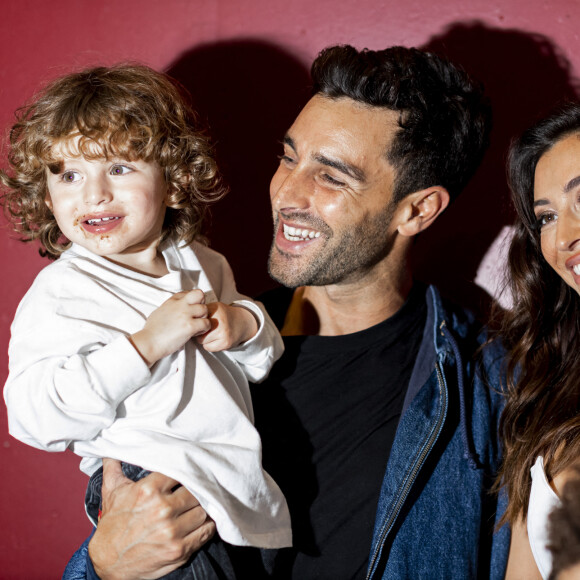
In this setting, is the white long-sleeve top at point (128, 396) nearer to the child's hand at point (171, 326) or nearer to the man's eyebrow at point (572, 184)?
the child's hand at point (171, 326)

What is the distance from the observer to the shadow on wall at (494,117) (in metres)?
2.45

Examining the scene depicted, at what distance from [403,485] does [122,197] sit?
3.67ft

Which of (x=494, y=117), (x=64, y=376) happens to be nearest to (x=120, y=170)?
(x=64, y=376)

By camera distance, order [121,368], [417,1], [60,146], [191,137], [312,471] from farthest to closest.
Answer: [417,1] < [312,471] < [191,137] < [60,146] < [121,368]

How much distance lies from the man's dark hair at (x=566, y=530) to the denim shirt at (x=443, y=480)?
0.27 m

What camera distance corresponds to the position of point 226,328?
5.92 ft

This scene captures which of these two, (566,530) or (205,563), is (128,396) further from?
(566,530)

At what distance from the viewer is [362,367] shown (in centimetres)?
221

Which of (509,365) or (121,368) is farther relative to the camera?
(509,365)

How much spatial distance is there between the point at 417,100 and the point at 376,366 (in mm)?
848

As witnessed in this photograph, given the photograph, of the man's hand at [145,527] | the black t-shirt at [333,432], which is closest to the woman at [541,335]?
the black t-shirt at [333,432]

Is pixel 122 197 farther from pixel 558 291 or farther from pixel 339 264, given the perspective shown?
pixel 558 291

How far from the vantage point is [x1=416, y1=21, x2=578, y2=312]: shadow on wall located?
2445mm

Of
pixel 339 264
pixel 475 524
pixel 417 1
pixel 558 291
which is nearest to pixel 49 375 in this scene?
pixel 339 264
